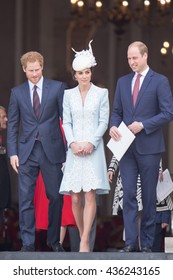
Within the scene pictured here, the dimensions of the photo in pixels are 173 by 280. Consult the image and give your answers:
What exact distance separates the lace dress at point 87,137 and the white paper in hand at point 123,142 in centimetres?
17

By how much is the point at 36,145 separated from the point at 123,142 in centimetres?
83

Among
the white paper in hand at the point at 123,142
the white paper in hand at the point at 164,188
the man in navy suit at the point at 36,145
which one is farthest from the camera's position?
the white paper in hand at the point at 164,188

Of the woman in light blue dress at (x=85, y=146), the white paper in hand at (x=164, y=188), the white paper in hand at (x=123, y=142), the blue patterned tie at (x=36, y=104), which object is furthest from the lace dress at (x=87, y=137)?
the white paper in hand at (x=164, y=188)

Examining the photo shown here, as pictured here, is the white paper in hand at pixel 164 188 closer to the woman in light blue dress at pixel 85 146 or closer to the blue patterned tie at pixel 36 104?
the woman in light blue dress at pixel 85 146

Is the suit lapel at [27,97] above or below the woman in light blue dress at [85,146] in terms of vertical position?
above

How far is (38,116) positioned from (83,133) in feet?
1.54

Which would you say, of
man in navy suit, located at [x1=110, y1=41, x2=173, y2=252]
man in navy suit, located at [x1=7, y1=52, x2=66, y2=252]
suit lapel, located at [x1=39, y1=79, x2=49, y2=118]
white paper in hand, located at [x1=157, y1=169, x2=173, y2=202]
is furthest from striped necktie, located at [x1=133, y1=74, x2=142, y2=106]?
white paper in hand, located at [x1=157, y1=169, x2=173, y2=202]

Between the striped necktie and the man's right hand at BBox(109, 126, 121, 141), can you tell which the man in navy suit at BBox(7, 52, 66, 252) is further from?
the striped necktie

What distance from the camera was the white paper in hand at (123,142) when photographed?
10016 millimetres

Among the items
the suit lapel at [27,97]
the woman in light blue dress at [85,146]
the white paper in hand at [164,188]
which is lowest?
the white paper in hand at [164,188]

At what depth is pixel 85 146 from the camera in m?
10.1

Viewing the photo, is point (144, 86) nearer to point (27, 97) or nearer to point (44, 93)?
point (44, 93)

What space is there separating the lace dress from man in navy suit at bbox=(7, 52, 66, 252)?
180 mm
